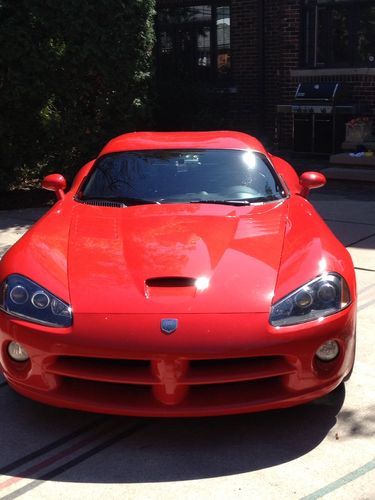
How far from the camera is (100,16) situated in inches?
376

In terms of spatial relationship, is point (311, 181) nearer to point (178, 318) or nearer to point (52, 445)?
point (178, 318)

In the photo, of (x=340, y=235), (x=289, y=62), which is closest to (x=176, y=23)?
(x=289, y=62)

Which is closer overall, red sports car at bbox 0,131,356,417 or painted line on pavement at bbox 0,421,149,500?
painted line on pavement at bbox 0,421,149,500

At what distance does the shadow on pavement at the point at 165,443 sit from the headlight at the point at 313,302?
0.60 metres

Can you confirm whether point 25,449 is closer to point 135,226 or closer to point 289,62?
point 135,226

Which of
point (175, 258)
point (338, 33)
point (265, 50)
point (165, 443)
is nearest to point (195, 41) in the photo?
point (265, 50)

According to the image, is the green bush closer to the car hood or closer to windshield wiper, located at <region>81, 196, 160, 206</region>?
windshield wiper, located at <region>81, 196, 160, 206</region>

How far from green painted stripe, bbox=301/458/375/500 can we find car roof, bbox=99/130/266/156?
2.68 meters

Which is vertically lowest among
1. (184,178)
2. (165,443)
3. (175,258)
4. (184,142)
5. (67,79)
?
(165,443)

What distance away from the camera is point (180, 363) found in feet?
10.1

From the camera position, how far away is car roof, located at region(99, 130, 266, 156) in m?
5.14

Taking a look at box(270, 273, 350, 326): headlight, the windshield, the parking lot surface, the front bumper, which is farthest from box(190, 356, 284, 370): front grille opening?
the windshield

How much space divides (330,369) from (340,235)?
4213 mm

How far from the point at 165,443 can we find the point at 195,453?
0.18 m
